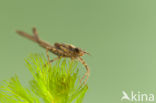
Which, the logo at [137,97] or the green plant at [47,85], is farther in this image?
the logo at [137,97]

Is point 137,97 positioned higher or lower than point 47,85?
higher

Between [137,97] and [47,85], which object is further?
[137,97]

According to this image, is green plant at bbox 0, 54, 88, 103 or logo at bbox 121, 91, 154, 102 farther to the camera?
logo at bbox 121, 91, 154, 102

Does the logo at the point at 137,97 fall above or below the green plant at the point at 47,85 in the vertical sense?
above

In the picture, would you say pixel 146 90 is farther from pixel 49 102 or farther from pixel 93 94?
pixel 49 102

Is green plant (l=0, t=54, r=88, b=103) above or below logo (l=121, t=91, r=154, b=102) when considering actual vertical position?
below
